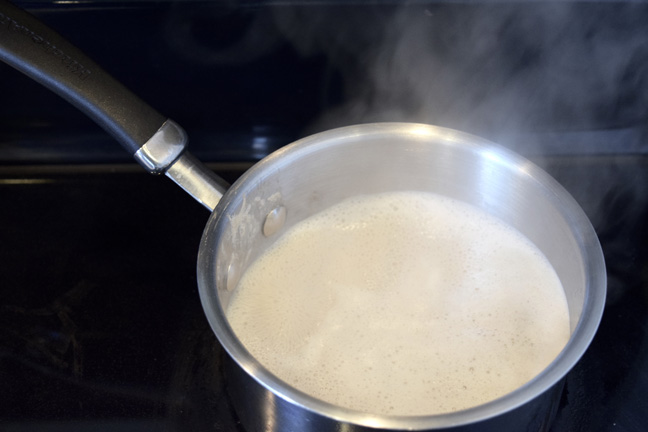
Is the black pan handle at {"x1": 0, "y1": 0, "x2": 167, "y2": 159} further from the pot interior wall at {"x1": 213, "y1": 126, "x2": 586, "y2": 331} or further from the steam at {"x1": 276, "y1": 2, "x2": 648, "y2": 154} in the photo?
the steam at {"x1": 276, "y1": 2, "x2": 648, "y2": 154}

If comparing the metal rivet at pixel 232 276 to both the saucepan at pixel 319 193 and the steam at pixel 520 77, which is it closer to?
the saucepan at pixel 319 193

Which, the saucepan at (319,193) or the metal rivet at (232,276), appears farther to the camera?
the metal rivet at (232,276)

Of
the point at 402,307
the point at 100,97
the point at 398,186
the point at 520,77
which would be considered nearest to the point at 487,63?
the point at 520,77

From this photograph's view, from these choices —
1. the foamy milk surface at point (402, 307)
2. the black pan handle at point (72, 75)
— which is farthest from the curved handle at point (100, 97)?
the foamy milk surface at point (402, 307)

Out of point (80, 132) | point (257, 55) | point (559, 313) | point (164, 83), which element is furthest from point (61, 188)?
point (559, 313)

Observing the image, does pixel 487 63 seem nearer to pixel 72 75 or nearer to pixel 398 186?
pixel 398 186
